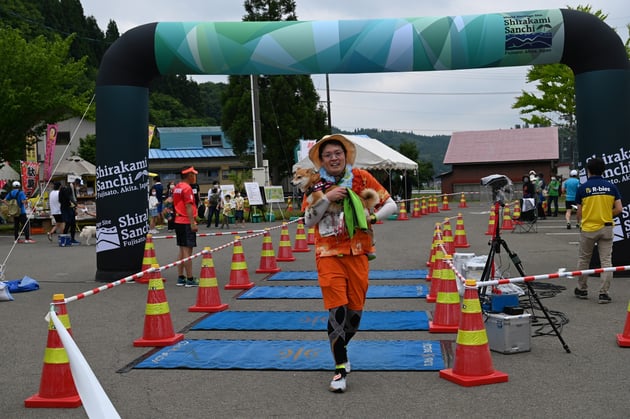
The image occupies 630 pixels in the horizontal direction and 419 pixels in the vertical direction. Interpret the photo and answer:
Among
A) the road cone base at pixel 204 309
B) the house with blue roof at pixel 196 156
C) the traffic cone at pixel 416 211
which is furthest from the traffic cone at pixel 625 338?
the house with blue roof at pixel 196 156

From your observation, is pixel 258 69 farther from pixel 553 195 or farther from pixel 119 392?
pixel 553 195

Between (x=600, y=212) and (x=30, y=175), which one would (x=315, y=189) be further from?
(x=30, y=175)

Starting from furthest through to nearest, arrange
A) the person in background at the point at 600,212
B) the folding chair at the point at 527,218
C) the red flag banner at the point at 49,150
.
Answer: the red flag banner at the point at 49,150
the folding chair at the point at 527,218
the person in background at the point at 600,212

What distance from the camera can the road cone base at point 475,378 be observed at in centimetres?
534

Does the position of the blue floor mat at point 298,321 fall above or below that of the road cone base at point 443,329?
below

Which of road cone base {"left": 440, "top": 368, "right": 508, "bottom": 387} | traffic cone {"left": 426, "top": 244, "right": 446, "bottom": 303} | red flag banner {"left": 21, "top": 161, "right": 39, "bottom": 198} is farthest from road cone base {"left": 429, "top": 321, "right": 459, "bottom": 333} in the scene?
red flag banner {"left": 21, "top": 161, "right": 39, "bottom": 198}

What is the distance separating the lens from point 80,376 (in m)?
4.35

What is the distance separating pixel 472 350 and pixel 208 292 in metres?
4.63

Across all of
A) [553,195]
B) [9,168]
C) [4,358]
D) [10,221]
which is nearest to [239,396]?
[4,358]

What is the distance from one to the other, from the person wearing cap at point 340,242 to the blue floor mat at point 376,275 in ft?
20.8

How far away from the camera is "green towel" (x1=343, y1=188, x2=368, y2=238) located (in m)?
5.34

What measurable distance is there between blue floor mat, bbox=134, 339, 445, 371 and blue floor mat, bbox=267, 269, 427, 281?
4.89m

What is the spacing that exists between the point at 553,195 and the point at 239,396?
24.7m

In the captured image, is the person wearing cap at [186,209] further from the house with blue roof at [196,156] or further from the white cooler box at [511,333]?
the house with blue roof at [196,156]
